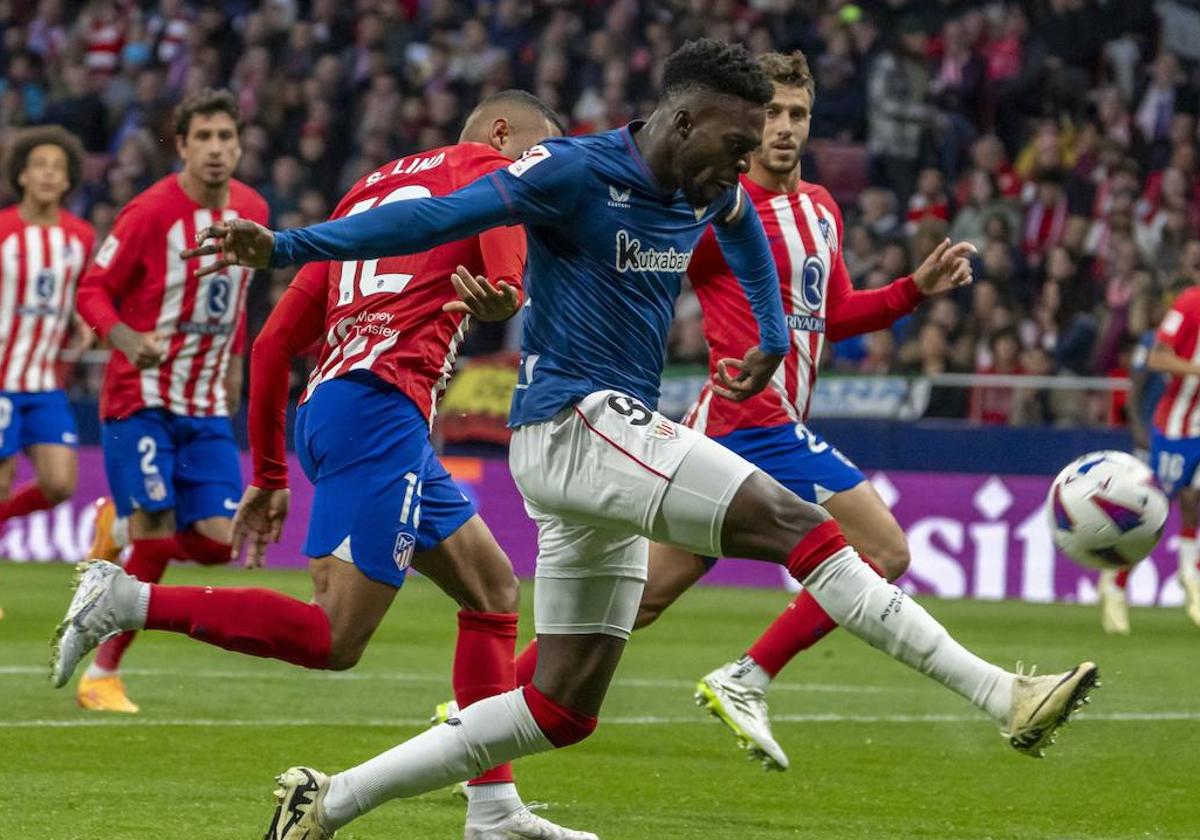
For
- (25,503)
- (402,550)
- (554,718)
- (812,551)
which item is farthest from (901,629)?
(25,503)

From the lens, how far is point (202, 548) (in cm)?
930

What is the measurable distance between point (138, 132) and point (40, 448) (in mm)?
10121

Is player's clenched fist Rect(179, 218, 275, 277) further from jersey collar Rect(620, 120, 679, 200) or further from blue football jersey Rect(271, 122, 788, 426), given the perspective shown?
jersey collar Rect(620, 120, 679, 200)

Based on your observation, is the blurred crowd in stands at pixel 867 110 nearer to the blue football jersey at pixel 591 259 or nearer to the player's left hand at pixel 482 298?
the blue football jersey at pixel 591 259

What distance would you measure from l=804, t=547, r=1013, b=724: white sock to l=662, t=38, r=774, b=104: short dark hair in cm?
118

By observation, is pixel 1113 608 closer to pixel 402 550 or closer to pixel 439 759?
pixel 402 550

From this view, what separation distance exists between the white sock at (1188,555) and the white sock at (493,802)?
9079 mm

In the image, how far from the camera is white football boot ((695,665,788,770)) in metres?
7.36

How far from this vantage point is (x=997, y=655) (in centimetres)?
1179

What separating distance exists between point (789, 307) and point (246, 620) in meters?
3.21

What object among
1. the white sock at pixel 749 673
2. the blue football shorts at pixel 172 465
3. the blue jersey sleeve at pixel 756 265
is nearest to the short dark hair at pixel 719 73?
the blue jersey sleeve at pixel 756 265

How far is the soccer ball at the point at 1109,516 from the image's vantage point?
602 cm

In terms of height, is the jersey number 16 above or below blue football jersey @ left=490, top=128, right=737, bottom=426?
below

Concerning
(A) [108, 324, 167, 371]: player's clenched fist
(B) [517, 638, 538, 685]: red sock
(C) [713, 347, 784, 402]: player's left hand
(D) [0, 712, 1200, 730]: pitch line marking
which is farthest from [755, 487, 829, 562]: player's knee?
(A) [108, 324, 167, 371]: player's clenched fist
